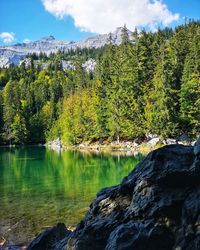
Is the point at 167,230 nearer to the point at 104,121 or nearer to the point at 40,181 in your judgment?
the point at 40,181

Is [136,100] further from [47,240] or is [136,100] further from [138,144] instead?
[47,240]

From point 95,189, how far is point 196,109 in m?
41.1

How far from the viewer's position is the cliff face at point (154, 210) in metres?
8.58

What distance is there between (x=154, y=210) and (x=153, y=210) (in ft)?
0.13

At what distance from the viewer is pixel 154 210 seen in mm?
9508

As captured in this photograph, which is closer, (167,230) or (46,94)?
(167,230)

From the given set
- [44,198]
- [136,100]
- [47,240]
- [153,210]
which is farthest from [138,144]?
[153,210]

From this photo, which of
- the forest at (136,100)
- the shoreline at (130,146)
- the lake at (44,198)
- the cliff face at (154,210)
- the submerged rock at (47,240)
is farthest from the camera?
the forest at (136,100)

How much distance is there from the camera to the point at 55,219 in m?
19.9

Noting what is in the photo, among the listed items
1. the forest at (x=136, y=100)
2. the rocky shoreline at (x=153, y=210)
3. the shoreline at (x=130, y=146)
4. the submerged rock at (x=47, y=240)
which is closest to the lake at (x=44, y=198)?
the submerged rock at (x=47, y=240)

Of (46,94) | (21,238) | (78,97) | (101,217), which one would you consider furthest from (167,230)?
(46,94)

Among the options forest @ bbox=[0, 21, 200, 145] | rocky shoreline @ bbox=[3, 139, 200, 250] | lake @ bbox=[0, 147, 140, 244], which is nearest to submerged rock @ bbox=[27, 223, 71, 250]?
rocky shoreline @ bbox=[3, 139, 200, 250]

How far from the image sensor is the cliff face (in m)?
8.58

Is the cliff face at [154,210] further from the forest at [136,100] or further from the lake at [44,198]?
the forest at [136,100]
